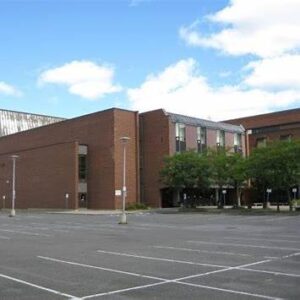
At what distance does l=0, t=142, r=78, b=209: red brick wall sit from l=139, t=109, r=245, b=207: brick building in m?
9.31

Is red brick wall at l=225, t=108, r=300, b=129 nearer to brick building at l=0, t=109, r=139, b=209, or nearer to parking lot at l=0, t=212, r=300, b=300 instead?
brick building at l=0, t=109, r=139, b=209

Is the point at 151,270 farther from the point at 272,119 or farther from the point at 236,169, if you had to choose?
the point at 272,119

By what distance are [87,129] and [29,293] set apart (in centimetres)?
6168

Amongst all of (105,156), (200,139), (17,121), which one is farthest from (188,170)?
(17,121)

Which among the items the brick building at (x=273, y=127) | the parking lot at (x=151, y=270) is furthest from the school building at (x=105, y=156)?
the parking lot at (x=151, y=270)

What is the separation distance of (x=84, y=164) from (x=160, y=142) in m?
10.1

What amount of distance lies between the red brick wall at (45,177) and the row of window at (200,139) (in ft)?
43.5

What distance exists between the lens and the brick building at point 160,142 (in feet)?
227

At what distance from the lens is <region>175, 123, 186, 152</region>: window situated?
230 ft

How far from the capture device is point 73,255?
52.7ft

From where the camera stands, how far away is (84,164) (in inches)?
2766

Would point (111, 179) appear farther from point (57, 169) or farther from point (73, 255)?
point (73, 255)

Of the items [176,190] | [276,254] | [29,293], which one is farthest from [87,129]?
[29,293]

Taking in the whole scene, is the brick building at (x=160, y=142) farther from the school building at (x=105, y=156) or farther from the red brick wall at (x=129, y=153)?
the red brick wall at (x=129, y=153)
